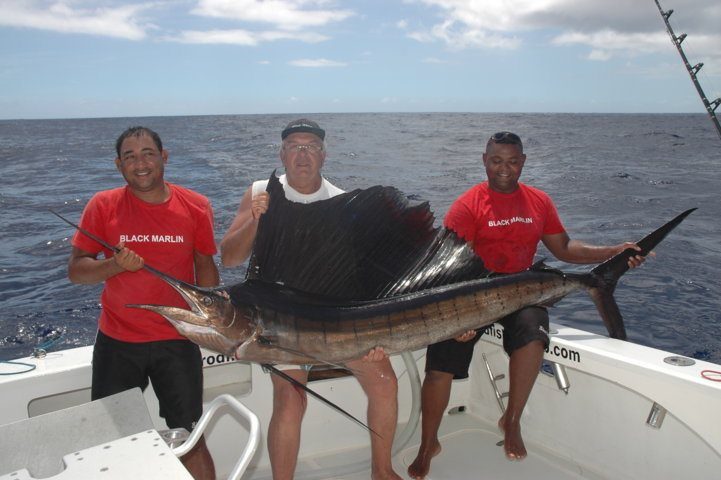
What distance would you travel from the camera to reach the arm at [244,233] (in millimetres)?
2139

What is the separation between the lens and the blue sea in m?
5.13

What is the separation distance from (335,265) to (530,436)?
133 centimetres

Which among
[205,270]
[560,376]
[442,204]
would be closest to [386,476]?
[560,376]

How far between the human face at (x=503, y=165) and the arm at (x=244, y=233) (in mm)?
1158

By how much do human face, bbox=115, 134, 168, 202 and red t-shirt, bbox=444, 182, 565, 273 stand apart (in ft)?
4.04

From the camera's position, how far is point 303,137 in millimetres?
2369

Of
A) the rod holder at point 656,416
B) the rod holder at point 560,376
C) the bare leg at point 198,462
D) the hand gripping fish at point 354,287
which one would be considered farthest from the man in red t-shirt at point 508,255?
the bare leg at point 198,462

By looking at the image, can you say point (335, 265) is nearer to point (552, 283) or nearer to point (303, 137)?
point (303, 137)

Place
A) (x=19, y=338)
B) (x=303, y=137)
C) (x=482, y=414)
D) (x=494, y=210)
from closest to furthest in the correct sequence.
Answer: (x=303, y=137) → (x=494, y=210) → (x=482, y=414) → (x=19, y=338)

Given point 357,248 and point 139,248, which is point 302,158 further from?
point 139,248

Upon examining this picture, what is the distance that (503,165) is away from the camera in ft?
9.37

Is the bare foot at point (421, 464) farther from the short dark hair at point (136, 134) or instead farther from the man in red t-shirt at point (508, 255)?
the short dark hair at point (136, 134)

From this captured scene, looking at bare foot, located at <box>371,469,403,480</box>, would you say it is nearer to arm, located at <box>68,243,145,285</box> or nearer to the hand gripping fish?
the hand gripping fish

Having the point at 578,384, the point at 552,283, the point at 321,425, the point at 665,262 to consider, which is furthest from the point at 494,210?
the point at 665,262
